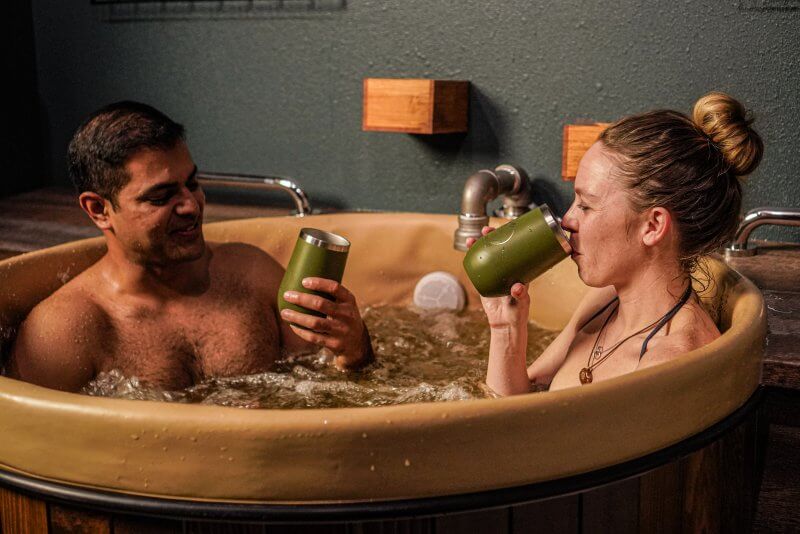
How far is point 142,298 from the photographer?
1837mm

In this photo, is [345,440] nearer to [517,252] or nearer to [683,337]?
[517,252]

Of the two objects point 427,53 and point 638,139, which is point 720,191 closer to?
point 638,139

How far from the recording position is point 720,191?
141cm

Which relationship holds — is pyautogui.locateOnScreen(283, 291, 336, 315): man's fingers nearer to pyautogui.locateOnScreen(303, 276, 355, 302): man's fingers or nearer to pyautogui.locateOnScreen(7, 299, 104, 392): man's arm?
pyautogui.locateOnScreen(303, 276, 355, 302): man's fingers

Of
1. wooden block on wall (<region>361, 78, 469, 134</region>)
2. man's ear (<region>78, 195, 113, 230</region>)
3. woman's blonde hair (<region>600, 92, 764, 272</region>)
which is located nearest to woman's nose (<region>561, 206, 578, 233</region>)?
woman's blonde hair (<region>600, 92, 764, 272</region>)

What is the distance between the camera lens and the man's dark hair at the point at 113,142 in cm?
173

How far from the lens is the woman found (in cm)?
139

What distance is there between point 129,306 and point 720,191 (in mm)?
1169

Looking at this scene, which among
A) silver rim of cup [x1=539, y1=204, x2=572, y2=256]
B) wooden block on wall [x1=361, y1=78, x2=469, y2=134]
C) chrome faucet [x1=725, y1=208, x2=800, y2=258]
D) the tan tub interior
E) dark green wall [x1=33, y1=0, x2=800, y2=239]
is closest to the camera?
the tan tub interior

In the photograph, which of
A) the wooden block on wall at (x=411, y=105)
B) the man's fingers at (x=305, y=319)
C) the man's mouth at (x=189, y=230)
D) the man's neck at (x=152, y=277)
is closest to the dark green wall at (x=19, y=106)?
the wooden block on wall at (x=411, y=105)

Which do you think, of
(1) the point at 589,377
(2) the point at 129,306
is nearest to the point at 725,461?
(1) the point at 589,377

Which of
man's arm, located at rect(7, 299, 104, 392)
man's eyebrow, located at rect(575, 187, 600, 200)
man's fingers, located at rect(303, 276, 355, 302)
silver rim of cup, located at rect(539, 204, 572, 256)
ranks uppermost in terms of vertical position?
man's eyebrow, located at rect(575, 187, 600, 200)

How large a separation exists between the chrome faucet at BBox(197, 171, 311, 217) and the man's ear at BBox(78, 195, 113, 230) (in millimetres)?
742

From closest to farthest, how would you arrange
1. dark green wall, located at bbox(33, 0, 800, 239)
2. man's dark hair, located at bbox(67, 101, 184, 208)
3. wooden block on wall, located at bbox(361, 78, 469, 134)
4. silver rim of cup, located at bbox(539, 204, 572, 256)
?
silver rim of cup, located at bbox(539, 204, 572, 256) → man's dark hair, located at bbox(67, 101, 184, 208) → dark green wall, located at bbox(33, 0, 800, 239) → wooden block on wall, located at bbox(361, 78, 469, 134)
